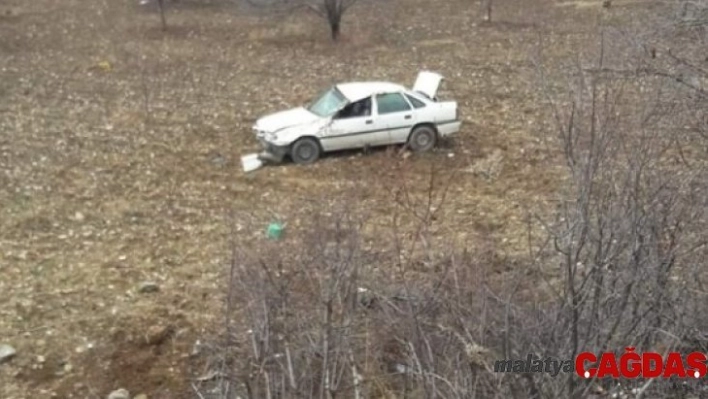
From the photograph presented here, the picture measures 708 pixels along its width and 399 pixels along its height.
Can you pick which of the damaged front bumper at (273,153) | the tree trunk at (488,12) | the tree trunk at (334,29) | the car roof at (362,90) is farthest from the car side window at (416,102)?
the tree trunk at (488,12)

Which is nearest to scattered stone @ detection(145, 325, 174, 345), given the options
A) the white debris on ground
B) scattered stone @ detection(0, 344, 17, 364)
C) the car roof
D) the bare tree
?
scattered stone @ detection(0, 344, 17, 364)

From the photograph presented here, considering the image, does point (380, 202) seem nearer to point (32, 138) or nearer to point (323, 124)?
point (323, 124)

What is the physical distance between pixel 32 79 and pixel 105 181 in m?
6.48

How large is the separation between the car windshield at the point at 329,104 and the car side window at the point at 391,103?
535 mm

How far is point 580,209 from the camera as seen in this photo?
186 inches

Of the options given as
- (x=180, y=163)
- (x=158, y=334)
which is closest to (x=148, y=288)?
(x=158, y=334)

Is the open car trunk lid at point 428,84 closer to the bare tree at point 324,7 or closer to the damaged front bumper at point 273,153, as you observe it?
the damaged front bumper at point 273,153

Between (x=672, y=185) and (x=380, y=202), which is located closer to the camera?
(x=672, y=185)

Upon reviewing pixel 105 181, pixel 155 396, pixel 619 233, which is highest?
pixel 619 233

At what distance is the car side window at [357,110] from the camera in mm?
12562

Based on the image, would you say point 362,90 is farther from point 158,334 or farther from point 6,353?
point 6,353

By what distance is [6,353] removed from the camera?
7676 millimetres

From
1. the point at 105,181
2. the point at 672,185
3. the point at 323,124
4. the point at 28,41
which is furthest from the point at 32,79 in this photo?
the point at 672,185

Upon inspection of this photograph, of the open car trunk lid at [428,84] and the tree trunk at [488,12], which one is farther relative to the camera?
the tree trunk at [488,12]
